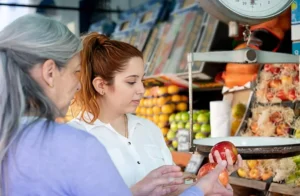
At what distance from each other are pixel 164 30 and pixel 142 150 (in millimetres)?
2705

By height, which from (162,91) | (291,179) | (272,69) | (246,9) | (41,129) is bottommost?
(291,179)

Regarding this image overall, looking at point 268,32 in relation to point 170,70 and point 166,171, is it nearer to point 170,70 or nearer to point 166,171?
point 170,70

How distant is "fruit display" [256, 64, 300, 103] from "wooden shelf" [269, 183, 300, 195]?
56cm

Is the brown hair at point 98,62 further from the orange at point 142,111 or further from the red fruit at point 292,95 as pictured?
the orange at point 142,111

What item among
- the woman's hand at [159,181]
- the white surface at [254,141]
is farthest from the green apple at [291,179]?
the woman's hand at [159,181]

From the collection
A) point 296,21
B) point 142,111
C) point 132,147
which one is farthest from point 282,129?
point 142,111

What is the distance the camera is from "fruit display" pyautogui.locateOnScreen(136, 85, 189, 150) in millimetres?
4035

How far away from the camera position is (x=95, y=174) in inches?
42.3

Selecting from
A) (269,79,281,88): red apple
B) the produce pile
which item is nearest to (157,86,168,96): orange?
the produce pile

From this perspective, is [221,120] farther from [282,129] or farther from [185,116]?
[185,116]

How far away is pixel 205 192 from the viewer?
129cm

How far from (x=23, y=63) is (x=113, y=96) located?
32.2 inches

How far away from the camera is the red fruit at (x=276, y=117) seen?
2719mm

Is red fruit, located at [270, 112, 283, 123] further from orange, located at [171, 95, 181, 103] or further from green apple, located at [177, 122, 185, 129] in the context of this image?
orange, located at [171, 95, 181, 103]
